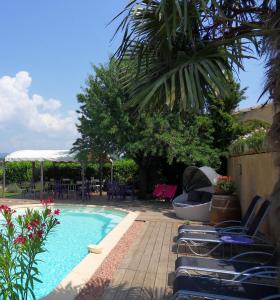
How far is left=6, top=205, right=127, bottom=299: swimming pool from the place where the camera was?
7.42 metres

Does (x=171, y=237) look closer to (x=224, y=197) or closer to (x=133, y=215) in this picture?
(x=224, y=197)

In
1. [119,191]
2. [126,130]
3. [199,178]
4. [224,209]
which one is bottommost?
[224,209]

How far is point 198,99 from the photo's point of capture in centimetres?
344

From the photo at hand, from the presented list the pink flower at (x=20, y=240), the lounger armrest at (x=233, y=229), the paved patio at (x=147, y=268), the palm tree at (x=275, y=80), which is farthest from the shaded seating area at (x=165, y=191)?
the palm tree at (x=275, y=80)

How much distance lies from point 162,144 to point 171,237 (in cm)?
690

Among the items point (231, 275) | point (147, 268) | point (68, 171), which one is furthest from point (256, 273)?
point (68, 171)

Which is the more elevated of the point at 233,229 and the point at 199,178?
the point at 199,178

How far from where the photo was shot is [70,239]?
11.1m

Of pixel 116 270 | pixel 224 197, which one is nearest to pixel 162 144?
pixel 224 197

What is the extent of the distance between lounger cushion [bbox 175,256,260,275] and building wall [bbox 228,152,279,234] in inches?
79.4

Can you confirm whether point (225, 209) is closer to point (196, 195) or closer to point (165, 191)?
point (196, 195)

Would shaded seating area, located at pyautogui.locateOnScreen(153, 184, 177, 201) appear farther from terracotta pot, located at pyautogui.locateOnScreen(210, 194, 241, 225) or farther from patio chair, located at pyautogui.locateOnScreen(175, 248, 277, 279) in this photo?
patio chair, located at pyautogui.locateOnScreen(175, 248, 277, 279)

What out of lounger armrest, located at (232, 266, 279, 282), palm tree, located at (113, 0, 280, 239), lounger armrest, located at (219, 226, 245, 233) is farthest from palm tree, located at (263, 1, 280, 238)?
lounger armrest, located at (219, 226, 245, 233)

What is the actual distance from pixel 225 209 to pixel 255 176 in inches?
49.4
